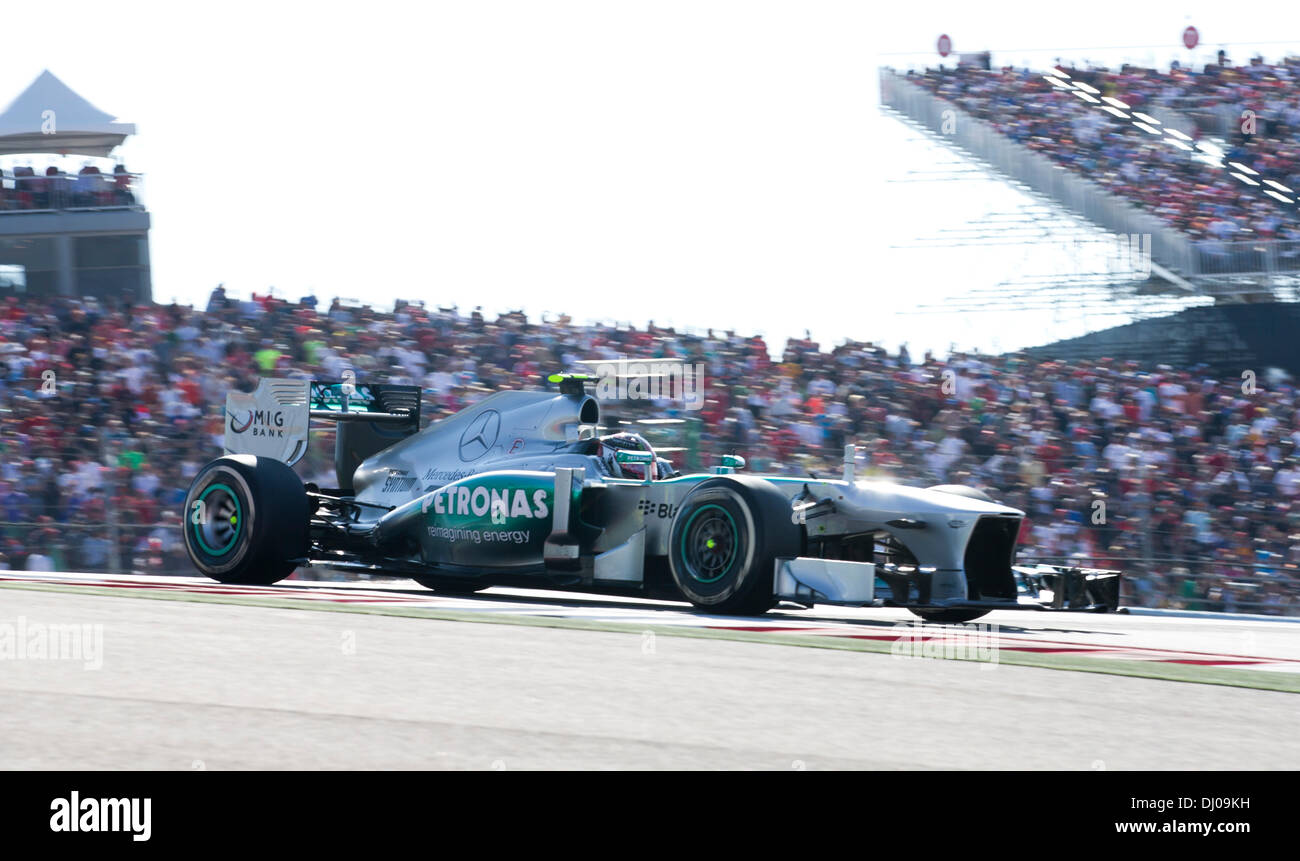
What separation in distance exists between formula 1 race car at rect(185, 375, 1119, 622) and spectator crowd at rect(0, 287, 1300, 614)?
2.21m

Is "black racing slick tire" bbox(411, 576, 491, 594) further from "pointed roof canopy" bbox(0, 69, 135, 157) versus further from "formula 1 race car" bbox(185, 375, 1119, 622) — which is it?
"pointed roof canopy" bbox(0, 69, 135, 157)

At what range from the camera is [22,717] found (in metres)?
5.29

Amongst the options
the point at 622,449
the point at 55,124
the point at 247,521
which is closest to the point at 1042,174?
the point at 622,449

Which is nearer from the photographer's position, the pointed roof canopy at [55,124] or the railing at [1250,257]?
the railing at [1250,257]

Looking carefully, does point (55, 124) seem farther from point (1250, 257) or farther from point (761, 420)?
point (1250, 257)

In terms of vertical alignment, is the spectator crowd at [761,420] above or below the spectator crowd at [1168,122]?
below

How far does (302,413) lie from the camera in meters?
12.9

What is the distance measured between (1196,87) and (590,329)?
958 cm

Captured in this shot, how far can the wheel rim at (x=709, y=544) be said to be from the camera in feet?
33.1

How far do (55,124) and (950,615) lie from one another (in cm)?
2027

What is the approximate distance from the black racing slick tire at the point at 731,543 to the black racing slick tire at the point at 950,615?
3.90 ft

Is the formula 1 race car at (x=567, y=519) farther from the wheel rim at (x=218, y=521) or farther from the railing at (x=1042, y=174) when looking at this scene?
the railing at (x=1042, y=174)

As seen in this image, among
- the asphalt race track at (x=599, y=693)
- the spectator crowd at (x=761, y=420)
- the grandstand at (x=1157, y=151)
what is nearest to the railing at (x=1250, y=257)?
the grandstand at (x=1157, y=151)

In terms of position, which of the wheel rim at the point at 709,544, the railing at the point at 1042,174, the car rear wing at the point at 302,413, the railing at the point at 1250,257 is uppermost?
the railing at the point at 1042,174
